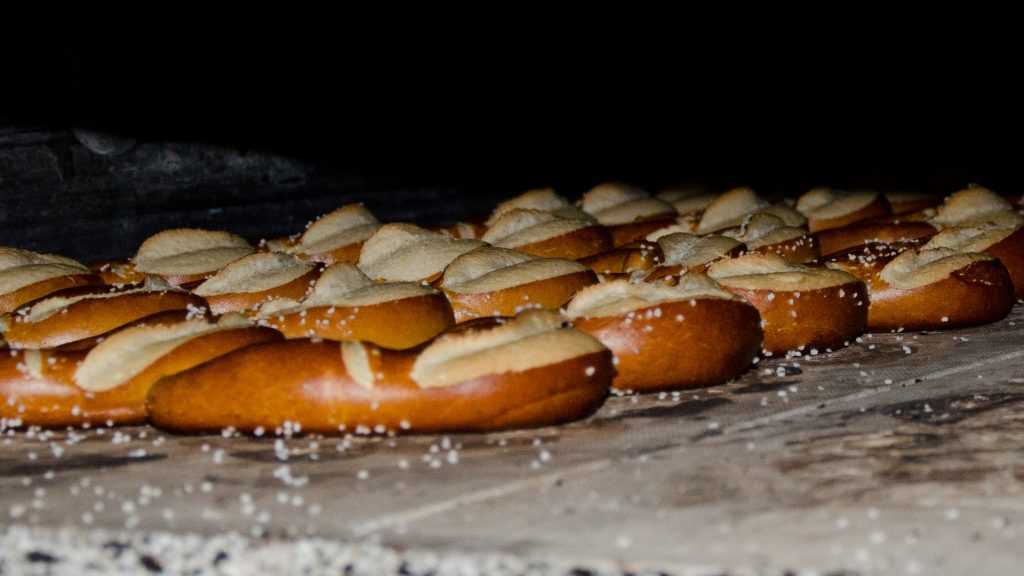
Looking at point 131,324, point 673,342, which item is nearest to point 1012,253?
point 673,342

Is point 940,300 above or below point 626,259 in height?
below

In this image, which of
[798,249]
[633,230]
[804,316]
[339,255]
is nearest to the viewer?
[804,316]

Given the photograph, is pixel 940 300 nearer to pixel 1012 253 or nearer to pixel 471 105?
pixel 1012 253

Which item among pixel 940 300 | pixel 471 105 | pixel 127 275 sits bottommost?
pixel 940 300

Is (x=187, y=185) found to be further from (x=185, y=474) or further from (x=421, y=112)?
(x=185, y=474)

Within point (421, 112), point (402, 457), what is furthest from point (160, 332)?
point (421, 112)
